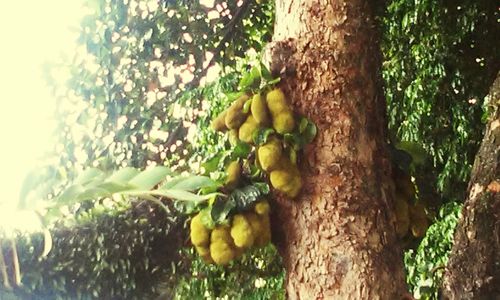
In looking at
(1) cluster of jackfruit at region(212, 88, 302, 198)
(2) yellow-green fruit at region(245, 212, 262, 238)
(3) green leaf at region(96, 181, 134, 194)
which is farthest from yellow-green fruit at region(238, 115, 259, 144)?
(3) green leaf at region(96, 181, 134, 194)

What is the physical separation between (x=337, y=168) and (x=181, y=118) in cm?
51

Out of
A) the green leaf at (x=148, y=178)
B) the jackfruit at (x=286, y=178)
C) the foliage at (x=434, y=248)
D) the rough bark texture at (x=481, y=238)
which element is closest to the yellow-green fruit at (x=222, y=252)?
the jackfruit at (x=286, y=178)

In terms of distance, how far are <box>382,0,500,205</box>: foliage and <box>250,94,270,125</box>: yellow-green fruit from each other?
80cm

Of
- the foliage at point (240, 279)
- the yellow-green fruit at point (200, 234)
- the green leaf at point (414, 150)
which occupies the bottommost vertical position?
the foliage at point (240, 279)

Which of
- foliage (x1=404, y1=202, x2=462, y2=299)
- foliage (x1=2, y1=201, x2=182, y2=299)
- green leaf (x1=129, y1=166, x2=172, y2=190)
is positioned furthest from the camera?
foliage (x1=404, y1=202, x2=462, y2=299)

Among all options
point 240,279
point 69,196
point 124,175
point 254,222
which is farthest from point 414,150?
point 69,196

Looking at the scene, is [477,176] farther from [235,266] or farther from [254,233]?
[235,266]

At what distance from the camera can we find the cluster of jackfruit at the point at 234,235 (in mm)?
1003

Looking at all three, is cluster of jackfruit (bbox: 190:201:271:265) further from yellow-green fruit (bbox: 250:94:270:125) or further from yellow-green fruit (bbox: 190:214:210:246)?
yellow-green fruit (bbox: 250:94:270:125)

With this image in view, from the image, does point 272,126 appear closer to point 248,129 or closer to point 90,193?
point 248,129

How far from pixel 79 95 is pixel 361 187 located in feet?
1.81

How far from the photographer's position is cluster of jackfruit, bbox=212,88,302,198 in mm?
1009

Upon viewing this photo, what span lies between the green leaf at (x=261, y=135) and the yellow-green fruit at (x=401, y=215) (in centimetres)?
24

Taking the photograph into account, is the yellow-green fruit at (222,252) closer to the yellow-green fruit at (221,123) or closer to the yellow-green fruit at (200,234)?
the yellow-green fruit at (200,234)
